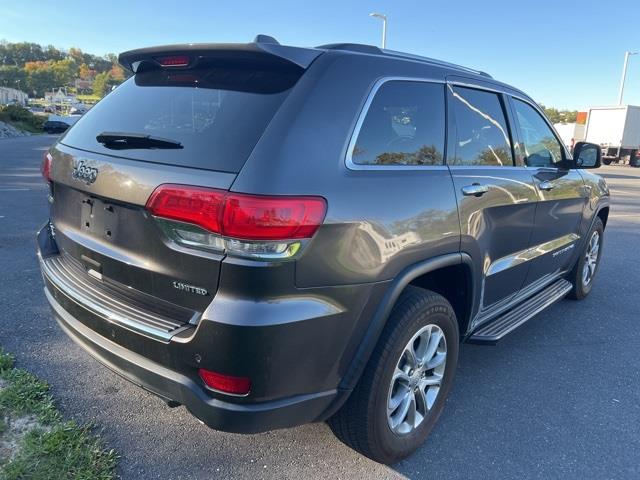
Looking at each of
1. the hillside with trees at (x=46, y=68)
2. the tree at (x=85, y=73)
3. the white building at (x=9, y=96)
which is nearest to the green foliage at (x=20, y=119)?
the white building at (x=9, y=96)

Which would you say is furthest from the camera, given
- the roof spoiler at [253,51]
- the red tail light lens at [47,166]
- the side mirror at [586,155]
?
the side mirror at [586,155]

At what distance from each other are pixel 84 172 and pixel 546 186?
302cm

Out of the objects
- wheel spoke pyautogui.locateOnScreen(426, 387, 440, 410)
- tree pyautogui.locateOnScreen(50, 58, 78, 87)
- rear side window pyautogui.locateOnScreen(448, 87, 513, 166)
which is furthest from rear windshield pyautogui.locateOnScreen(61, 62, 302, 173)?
tree pyautogui.locateOnScreen(50, 58, 78, 87)

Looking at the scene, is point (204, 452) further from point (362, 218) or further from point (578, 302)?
point (578, 302)

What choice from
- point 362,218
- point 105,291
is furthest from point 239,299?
point 105,291

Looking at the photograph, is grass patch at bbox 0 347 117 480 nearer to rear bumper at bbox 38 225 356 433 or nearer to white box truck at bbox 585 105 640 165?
rear bumper at bbox 38 225 356 433

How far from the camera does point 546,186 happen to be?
3.69 m

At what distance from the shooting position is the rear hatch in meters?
2.00

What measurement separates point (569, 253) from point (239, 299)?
3.56m

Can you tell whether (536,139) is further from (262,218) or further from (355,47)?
(262,218)

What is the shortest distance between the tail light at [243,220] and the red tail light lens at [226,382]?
18.6 inches

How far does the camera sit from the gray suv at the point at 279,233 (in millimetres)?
1903

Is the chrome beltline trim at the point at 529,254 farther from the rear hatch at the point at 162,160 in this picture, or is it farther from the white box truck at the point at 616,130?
the white box truck at the point at 616,130

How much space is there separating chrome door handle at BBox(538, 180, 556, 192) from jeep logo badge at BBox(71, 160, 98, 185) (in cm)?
286
